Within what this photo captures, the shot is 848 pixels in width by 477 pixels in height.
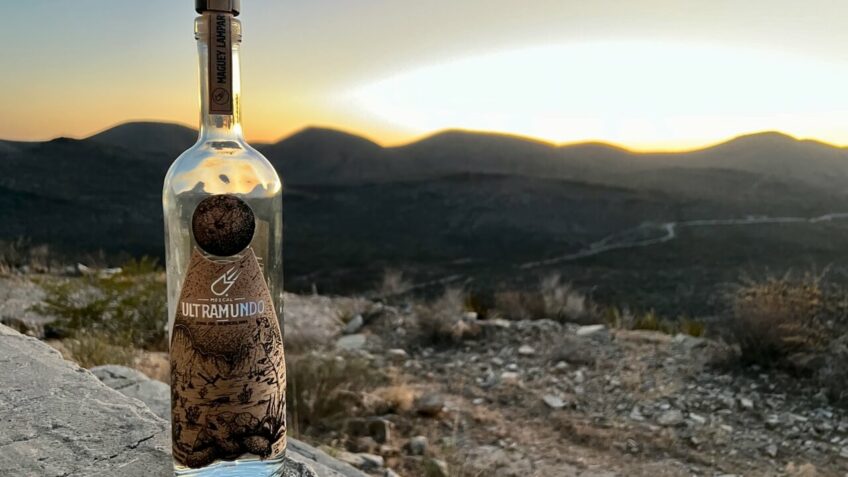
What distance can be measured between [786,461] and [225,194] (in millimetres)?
4106

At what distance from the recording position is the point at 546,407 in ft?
16.7

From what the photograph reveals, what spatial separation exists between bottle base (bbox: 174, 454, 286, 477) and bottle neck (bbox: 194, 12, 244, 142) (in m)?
0.81

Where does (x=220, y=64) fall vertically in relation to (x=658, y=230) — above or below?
above

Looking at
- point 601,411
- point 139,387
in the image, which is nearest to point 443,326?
point 601,411

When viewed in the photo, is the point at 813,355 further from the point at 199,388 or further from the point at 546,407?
the point at 199,388

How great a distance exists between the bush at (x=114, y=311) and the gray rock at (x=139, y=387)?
1911 mm

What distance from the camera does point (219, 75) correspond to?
1.64m

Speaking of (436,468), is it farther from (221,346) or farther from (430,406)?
(221,346)

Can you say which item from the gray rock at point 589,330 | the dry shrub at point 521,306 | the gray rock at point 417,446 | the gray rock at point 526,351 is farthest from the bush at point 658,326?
the gray rock at point 417,446

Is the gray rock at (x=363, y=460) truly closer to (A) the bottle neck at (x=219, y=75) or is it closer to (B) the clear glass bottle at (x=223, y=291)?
(B) the clear glass bottle at (x=223, y=291)

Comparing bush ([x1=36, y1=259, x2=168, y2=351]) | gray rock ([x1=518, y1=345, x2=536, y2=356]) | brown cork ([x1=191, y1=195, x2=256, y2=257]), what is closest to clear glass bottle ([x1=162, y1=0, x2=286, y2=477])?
brown cork ([x1=191, y1=195, x2=256, y2=257])

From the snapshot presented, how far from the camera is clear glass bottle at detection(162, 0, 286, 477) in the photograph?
5.26ft

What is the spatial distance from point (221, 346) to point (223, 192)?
38 cm

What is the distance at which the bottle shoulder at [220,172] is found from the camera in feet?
5.48
